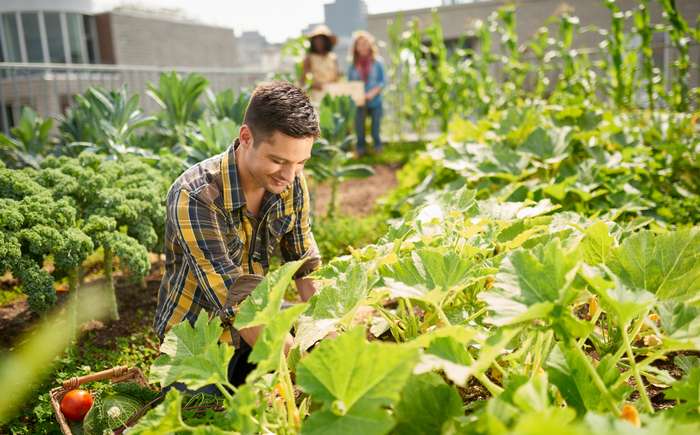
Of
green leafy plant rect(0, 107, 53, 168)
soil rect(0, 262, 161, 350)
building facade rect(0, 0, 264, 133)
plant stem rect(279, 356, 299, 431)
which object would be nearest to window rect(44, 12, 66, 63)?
building facade rect(0, 0, 264, 133)

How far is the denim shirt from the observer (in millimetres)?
7922

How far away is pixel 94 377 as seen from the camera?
6.07ft

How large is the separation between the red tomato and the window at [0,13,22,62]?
18767 millimetres

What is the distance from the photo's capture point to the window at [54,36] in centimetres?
1800

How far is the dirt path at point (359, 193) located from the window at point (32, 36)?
15.2 m

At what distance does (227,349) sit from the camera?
108 cm

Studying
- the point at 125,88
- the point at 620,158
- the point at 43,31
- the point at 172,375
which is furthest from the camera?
the point at 43,31

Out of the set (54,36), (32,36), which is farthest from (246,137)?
(54,36)

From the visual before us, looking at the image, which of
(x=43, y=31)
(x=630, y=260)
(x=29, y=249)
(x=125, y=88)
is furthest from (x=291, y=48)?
(x=43, y=31)

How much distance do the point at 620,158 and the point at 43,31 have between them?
62.1 ft

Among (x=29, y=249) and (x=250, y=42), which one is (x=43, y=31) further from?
(x=250, y=42)

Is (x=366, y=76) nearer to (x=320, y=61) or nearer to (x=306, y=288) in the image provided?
(x=320, y=61)

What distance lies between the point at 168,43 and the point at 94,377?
22656mm

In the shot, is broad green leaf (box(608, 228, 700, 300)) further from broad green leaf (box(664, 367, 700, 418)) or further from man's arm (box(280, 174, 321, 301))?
man's arm (box(280, 174, 321, 301))
